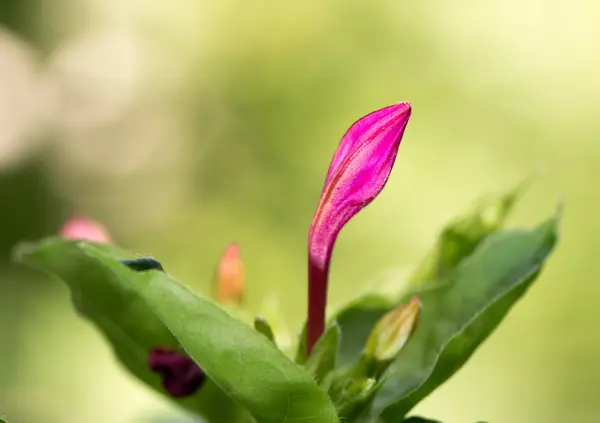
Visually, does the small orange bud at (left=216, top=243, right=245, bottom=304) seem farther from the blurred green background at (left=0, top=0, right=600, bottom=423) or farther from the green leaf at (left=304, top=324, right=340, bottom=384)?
the blurred green background at (left=0, top=0, right=600, bottom=423)

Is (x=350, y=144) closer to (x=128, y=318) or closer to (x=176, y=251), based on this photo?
(x=128, y=318)

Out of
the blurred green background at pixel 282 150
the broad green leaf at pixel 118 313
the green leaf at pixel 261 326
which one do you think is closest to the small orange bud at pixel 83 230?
the broad green leaf at pixel 118 313

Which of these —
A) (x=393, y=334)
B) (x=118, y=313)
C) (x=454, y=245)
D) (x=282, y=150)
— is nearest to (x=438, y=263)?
(x=454, y=245)

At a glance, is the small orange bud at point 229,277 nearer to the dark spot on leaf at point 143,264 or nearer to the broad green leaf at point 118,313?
the broad green leaf at point 118,313

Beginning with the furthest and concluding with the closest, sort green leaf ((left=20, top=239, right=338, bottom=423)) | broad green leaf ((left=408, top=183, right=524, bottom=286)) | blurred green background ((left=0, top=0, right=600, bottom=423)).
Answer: blurred green background ((left=0, top=0, right=600, bottom=423)) → broad green leaf ((left=408, top=183, right=524, bottom=286)) → green leaf ((left=20, top=239, right=338, bottom=423))

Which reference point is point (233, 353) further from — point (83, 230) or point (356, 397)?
point (83, 230)

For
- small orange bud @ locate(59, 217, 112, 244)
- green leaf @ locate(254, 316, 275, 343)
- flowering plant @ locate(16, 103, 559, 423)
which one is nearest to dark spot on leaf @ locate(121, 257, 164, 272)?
flowering plant @ locate(16, 103, 559, 423)
